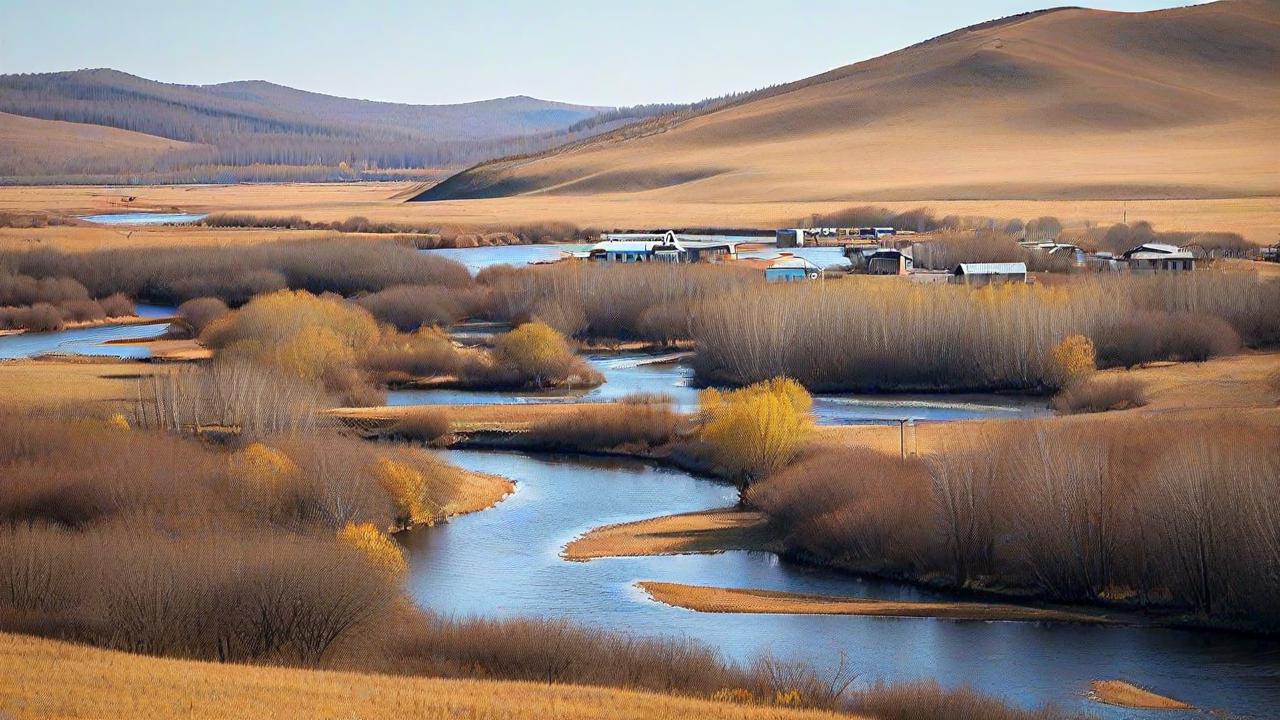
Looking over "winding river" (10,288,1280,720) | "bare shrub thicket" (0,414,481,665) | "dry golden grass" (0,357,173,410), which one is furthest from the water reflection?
"winding river" (10,288,1280,720)

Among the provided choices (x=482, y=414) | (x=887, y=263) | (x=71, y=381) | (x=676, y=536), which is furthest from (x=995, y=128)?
(x=676, y=536)

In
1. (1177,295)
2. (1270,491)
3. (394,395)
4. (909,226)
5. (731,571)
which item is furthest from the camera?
(909,226)

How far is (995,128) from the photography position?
14638 centimetres

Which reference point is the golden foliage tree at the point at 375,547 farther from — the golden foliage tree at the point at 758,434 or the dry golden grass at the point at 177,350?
the dry golden grass at the point at 177,350

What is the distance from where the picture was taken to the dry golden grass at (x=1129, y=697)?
22.9m

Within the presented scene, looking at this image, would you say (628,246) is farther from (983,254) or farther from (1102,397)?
(1102,397)

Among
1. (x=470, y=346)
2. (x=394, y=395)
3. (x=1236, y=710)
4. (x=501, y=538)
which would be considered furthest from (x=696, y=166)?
Answer: (x=1236, y=710)

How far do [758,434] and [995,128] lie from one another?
114 metres

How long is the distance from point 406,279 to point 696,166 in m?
75.6

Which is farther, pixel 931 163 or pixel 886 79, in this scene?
pixel 886 79

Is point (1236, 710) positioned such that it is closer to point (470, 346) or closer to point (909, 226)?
point (470, 346)

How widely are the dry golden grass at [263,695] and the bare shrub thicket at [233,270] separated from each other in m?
58.5

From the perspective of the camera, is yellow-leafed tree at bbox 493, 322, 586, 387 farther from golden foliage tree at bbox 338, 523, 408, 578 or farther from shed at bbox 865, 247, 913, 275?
shed at bbox 865, 247, 913, 275

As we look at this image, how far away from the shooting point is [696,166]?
152125mm
